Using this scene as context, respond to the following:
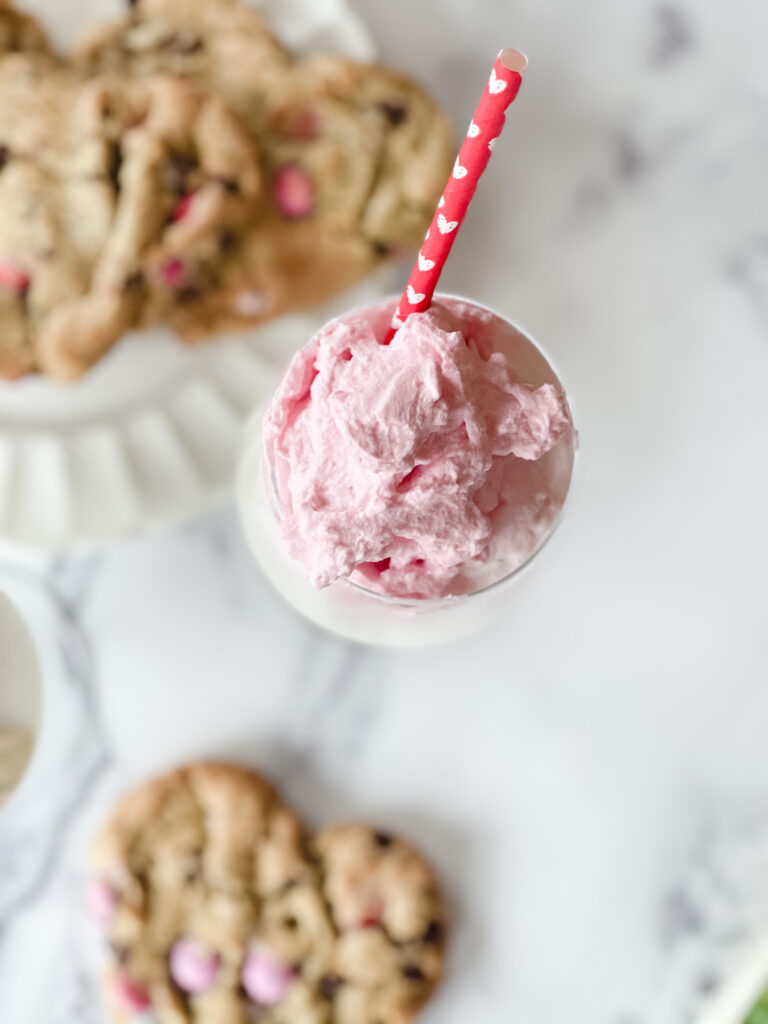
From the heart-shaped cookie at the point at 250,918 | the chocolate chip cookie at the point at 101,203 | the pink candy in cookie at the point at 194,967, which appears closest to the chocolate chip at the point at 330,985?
the heart-shaped cookie at the point at 250,918

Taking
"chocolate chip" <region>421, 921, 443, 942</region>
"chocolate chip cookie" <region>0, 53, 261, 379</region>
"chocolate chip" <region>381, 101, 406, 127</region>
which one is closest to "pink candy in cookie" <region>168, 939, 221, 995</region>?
"chocolate chip" <region>421, 921, 443, 942</region>

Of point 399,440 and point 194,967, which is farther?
point 194,967

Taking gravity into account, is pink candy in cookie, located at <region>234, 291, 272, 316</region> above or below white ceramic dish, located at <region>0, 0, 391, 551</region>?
above

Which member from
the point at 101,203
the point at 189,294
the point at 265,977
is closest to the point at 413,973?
the point at 265,977

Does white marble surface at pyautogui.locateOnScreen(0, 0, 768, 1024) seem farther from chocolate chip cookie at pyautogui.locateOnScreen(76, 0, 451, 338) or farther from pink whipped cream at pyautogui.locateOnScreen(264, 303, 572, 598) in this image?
pink whipped cream at pyautogui.locateOnScreen(264, 303, 572, 598)

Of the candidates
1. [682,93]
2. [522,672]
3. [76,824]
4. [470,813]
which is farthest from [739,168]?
[76,824]

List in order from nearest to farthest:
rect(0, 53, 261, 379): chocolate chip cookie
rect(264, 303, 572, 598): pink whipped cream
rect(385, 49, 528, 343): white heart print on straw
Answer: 1. rect(385, 49, 528, 343): white heart print on straw
2. rect(264, 303, 572, 598): pink whipped cream
3. rect(0, 53, 261, 379): chocolate chip cookie

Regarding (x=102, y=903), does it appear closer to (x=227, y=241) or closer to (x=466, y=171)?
(x=227, y=241)
